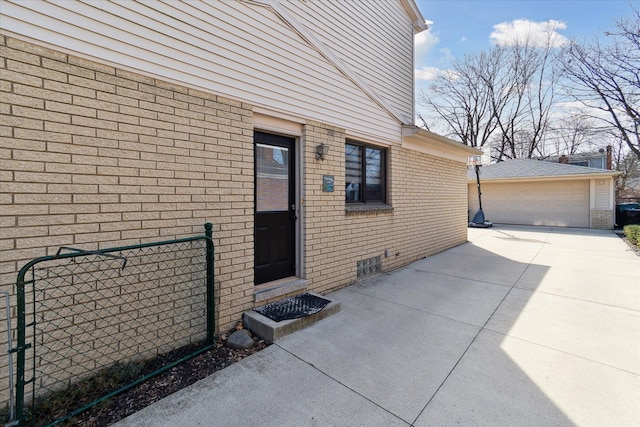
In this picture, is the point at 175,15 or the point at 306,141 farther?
the point at 306,141

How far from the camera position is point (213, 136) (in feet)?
10.1

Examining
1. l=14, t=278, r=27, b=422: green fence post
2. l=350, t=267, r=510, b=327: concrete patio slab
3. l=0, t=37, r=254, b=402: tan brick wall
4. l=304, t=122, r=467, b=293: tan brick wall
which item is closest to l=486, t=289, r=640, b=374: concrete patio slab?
l=350, t=267, r=510, b=327: concrete patio slab

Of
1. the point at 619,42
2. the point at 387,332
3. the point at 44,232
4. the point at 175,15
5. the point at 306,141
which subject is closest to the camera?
the point at 44,232

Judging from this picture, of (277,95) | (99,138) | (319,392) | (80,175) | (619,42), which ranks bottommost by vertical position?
(319,392)

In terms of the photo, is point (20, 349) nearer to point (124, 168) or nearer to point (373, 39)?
point (124, 168)

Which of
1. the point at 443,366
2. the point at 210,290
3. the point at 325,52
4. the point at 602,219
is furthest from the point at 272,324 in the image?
the point at 602,219

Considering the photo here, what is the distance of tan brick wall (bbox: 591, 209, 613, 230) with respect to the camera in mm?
12609

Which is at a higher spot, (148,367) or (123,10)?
(123,10)

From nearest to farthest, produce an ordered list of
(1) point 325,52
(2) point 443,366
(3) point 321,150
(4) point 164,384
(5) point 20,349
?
(5) point 20,349 → (4) point 164,384 → (2) point 443,366 → (3) point 321,150 → (1) point 325,52

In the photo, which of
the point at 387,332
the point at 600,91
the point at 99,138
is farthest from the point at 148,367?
the point at 600,91

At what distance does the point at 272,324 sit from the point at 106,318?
1500 mm

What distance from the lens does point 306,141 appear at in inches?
161

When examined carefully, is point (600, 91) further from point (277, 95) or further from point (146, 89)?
point (146, 89)

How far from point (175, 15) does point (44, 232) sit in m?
2.29
